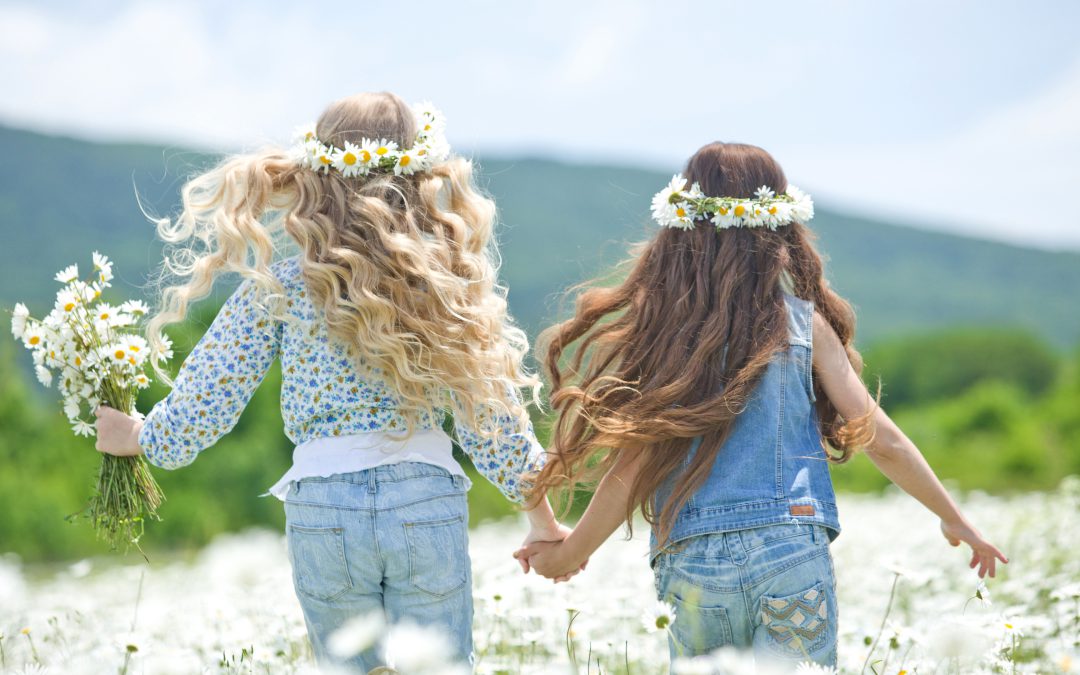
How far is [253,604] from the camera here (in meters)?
4.99

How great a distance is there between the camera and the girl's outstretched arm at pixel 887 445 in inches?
132

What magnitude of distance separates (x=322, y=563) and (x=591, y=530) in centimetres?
92

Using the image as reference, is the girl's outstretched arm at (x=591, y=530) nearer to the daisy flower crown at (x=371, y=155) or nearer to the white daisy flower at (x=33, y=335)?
the daisy flower crown at (x=371, y=155)

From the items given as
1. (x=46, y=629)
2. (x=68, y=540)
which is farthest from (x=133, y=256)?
(x=46, y=629)

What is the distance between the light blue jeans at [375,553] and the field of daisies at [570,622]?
12cm

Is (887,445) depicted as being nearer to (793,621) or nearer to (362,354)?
(793,621)

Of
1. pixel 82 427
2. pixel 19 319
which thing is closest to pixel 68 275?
pixel 19 319

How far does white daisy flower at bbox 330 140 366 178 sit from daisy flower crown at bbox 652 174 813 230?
1007 millimetres

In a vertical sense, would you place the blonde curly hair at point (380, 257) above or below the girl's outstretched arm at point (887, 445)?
above

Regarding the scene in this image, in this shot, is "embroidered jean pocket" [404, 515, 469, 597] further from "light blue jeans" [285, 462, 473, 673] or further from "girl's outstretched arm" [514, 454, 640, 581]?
"girl's outstretched arm" [514, 454, 640, 581]

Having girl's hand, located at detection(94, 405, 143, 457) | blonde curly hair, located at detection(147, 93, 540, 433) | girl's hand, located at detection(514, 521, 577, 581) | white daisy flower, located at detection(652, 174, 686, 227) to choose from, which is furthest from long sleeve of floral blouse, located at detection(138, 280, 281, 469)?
white daisy flower, located at detection(652, 174, 686, 227)

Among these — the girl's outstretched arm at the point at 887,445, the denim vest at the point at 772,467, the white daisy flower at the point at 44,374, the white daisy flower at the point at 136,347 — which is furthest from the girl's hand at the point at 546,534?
the white daisy flower at the point at 44,374

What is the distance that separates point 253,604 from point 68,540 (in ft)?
89.9

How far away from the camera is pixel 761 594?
303 centimetres
